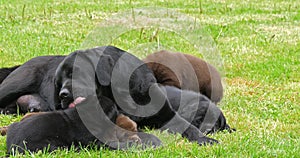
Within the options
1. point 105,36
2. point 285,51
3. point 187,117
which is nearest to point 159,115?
point 187,117

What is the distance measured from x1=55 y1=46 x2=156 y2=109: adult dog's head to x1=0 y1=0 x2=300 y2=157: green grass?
583mm

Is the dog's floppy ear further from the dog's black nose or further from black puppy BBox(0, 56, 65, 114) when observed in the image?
black puppy BBox(0, 56, 65, 114)

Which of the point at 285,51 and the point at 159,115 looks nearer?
the point at 159,115

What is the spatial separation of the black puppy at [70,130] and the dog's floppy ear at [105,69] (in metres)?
0.49

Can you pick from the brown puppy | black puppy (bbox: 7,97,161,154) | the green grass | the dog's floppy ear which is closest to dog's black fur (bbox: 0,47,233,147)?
the dog's floppy ear

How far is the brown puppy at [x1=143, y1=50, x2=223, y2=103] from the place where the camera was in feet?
24.4

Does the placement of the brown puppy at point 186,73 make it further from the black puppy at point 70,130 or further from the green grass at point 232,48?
the black puppy at point 70,130

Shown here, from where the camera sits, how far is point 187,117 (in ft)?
21.0

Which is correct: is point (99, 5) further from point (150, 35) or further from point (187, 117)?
point (187, 117)

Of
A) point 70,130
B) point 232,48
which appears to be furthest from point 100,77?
point 232,48

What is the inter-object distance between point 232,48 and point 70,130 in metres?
7.23

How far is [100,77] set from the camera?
5.84 meters

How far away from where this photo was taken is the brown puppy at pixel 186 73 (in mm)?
7434

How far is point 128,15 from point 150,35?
7.74 feet
